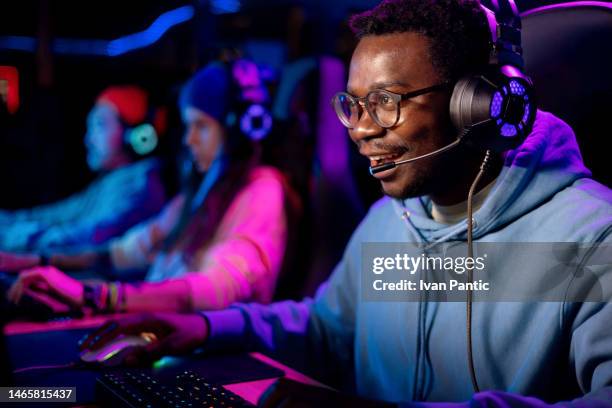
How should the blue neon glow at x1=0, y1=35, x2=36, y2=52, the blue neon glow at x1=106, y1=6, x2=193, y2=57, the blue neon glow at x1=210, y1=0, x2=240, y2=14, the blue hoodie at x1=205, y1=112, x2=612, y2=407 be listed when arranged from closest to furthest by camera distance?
the blue hoodie at x1=205, y1=112, x2=612, y2=407 → the blue neon glow at x1=0, y1=35, x2=36, y2=52 → the blue neon glow at x1=210, y1=0, x2=240, y2=14 → the blue neon glow at x1=106, y1=6, x2=193, y2=57

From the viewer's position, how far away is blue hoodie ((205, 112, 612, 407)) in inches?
34.5

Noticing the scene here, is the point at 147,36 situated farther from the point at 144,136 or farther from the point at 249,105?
the point at 249,105

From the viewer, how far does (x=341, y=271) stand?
4.44 ft

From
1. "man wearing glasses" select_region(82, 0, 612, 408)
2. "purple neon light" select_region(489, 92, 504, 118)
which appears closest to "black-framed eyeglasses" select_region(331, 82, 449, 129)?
"man wearing glasses" select_region(82, 0, 612, 408)

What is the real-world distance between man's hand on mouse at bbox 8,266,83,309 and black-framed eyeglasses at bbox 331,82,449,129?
2.60 ft

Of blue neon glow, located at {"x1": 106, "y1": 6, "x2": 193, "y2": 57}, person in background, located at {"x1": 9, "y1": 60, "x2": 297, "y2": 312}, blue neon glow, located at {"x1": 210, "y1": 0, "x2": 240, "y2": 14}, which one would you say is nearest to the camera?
person in background, located at {"x1": 9, "y1": 60, "x2": 297, "y2": 312}

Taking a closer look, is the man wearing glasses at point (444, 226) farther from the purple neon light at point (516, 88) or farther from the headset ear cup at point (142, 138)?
the headset ear cup at point (142, 138)

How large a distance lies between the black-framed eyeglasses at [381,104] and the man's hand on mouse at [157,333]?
0.48 metres

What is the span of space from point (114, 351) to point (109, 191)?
2246 millimetres

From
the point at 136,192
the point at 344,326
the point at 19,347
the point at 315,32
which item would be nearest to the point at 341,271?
the point at 344,326

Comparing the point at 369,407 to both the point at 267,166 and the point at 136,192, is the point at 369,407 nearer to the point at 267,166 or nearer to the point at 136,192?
the point at 267,166

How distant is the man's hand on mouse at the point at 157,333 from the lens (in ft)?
3.66

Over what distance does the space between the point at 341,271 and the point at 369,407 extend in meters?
0.60

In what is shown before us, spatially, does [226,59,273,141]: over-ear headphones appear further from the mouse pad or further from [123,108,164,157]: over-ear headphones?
[123,108,164,157]: over-ear headphones
